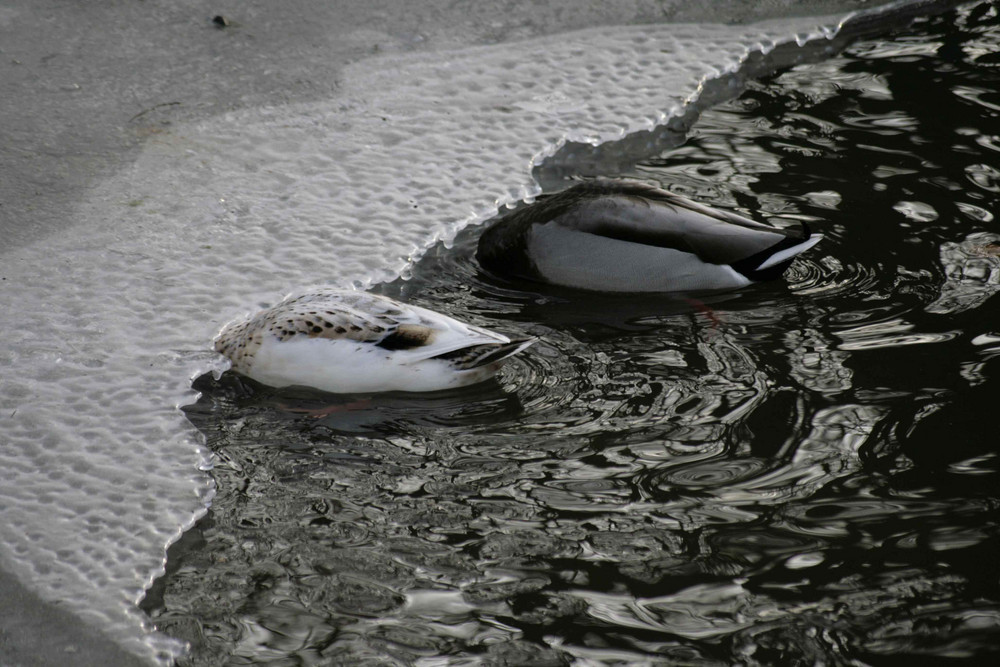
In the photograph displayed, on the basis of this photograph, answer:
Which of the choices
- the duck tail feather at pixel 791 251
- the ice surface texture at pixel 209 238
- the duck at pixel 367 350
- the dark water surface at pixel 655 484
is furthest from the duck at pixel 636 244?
the duck at pixel 367 350

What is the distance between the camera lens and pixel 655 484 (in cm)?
355

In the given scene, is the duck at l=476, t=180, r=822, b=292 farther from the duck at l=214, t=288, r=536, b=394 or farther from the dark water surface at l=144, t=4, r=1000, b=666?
the duck at l=214, t=288, r=536, b=394

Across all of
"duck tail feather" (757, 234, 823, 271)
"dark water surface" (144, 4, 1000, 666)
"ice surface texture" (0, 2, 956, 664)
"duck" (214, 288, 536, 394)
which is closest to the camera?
"dark water surface" (144, 4, 1000, 666)

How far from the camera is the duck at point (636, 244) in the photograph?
4.96m

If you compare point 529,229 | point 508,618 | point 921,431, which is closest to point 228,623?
point 508,618

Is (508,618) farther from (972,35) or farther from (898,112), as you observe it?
(972,35)

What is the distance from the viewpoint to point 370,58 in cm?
698

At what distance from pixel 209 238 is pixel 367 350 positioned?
1.42m

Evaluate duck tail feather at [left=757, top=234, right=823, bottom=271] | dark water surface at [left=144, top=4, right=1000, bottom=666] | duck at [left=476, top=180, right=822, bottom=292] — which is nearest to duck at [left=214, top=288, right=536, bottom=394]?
dark water surface at [left=144, top=4, right=1000, bottom=666]

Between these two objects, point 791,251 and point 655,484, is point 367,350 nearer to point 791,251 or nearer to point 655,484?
point 655,484

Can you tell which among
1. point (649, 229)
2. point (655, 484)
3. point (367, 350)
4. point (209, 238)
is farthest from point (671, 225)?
point (209, 238)

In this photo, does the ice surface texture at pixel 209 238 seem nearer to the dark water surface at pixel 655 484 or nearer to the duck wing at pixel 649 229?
the dark water surface at pixel 655 484

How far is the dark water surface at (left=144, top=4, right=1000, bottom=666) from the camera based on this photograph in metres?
2.97

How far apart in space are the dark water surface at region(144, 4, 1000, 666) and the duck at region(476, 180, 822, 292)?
12 cm
